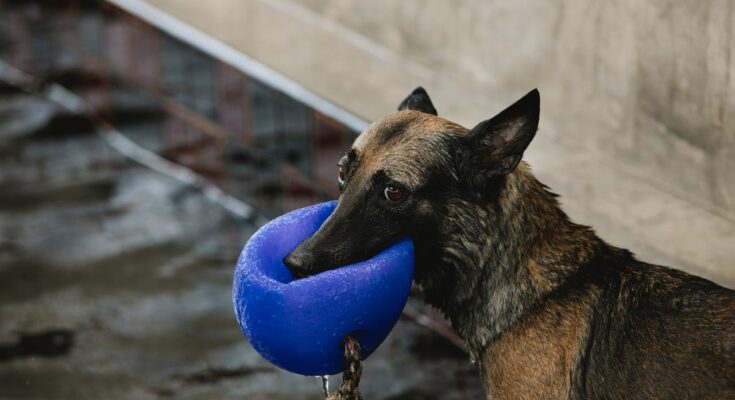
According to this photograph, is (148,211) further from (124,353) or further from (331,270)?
(331,270)

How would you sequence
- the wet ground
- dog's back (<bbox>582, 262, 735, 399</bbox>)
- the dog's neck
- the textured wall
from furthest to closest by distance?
the wet ground < the textured wall < the dog's neck < dog's back (<bbox>582, 262, 735, 399</bbox>)

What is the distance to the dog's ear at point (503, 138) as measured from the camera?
441 cm

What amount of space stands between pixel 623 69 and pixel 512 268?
1.69m

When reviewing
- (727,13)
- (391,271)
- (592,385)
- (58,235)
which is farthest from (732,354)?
(58,235)

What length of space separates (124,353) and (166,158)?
2.64 m

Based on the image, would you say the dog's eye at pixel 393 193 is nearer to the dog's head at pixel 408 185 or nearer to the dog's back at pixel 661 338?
the dog's head at pixel 408 185

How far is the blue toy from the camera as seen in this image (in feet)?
14.4

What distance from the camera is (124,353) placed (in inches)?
288

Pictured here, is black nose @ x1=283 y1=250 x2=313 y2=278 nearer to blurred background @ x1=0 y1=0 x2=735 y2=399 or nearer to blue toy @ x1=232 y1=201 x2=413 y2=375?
blue toy @ x1=232 y1=201 x2=413 y2=375

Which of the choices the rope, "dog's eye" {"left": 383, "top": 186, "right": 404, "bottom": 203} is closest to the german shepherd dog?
"dog's eye" {"left": 383, "top": 186, "right": 404, "bottom": 203}

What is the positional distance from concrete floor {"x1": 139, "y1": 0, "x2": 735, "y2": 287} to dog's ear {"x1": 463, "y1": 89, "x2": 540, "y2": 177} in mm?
1545

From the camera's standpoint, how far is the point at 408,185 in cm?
450

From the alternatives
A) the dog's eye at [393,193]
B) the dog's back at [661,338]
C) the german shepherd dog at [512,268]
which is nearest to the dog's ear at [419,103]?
the german shepherd dog at [512,268]

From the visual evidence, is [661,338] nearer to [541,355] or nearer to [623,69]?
[541,355]
